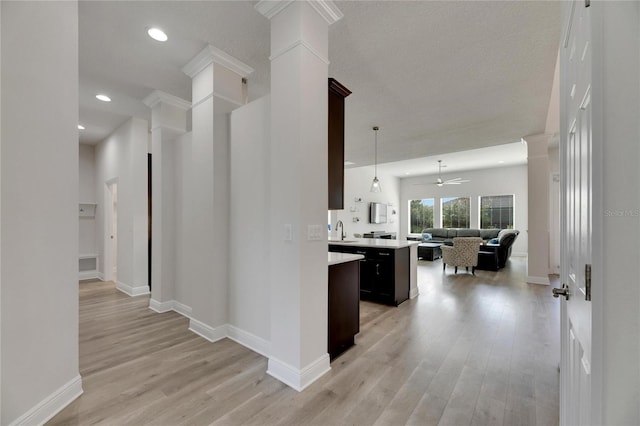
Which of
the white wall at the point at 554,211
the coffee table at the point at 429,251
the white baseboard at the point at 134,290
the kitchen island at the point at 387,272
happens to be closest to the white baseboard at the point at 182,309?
the white baseboard at the point at 134,290

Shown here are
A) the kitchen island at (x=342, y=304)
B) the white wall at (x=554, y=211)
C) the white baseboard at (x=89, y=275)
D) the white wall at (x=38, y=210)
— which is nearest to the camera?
the white wall at (x=38, y=210)

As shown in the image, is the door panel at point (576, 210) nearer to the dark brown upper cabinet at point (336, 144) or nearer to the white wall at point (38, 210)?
the dark brown upper cabinet at point (336, 144)

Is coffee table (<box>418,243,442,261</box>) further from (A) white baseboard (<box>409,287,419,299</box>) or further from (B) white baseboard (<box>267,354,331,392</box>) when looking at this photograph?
(B) white baseboard (<box>267,354,331,392</box>)

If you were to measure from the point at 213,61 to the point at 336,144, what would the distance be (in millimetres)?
1624

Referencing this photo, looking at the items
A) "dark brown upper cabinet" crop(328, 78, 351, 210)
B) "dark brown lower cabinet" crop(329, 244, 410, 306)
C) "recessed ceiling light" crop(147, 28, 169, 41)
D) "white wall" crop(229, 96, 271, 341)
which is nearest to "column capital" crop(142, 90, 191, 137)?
"recessed ceiling light" crop(147, 28, 169, 41)

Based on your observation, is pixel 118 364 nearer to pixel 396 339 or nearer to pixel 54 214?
pixel 54 214

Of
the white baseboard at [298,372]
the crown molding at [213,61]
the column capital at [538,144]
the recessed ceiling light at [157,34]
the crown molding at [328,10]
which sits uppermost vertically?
the recessed ceiling light at [157,34]

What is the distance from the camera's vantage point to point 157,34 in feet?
8.46

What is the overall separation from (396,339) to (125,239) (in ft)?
15.8

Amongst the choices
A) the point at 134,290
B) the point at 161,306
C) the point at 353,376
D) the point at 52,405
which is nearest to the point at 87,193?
the point at 134,290

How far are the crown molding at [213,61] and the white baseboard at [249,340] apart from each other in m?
2.83

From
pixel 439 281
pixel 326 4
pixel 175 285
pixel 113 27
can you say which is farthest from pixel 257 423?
pixel 439 281

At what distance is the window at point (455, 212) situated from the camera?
10.6 m

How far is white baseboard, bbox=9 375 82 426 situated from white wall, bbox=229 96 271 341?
1270mm
